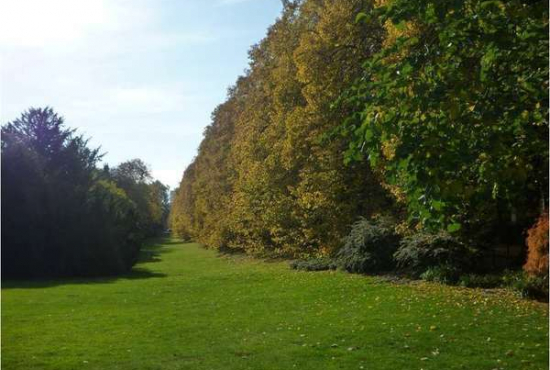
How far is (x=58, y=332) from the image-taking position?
1223 cm

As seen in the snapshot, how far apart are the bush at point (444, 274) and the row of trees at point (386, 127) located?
49.6 inches

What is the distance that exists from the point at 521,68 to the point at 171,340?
7.78 metres

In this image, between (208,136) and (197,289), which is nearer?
(197,289)

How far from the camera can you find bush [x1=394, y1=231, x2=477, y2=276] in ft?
62.4

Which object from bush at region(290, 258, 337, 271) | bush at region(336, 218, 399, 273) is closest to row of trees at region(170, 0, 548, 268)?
bush at region(290, 258, 337, 271)

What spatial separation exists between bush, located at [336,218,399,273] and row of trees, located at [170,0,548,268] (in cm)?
100

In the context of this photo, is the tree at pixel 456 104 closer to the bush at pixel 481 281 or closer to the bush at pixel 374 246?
the bush at pixel 481 281

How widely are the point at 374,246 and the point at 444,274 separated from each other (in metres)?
4.47

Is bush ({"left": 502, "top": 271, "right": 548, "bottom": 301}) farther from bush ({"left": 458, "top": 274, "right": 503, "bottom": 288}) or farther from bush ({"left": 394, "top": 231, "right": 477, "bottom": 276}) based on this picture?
bush ({"left": 394, "top": 231, "right": 477, "bottom": 276})

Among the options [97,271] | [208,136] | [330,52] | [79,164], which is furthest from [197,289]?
[208,136]

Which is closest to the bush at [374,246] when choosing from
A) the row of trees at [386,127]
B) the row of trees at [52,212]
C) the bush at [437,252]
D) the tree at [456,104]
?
the row of trees at [386,127]

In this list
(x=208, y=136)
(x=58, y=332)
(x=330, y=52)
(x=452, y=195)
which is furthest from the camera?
(x=208, y=136)

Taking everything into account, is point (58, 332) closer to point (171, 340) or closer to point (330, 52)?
point (171, 340)

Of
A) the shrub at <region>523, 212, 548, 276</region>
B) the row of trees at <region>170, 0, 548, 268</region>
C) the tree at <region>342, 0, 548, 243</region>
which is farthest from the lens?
the shrub at <region>523, 212, 548, 276</region>
